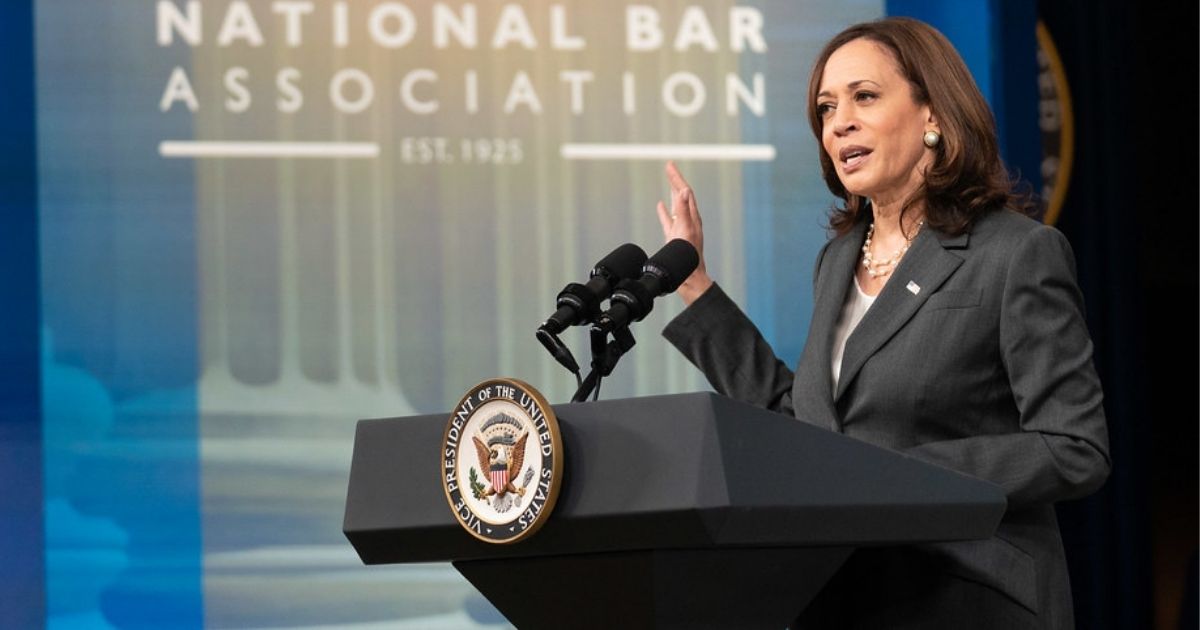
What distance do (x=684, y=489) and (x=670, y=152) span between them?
99.6 inches

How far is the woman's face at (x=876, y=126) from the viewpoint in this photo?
1.89m

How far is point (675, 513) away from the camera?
121 centimetres

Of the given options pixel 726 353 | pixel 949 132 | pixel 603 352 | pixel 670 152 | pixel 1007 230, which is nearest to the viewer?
pixel 603 352

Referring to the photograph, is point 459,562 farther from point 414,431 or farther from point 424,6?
point 424,6

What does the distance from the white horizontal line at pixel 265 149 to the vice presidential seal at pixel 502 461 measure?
7.67 feet

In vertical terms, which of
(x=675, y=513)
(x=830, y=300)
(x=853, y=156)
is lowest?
(x=675, y=513)

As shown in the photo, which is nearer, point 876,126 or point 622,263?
point 622,263

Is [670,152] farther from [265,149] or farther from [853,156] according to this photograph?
[853,156]

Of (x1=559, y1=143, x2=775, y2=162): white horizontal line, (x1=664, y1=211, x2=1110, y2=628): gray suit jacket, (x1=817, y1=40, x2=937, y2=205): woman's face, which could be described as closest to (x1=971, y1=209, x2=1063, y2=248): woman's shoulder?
(x1=664, y1=211, x2=1110, y2=628): gray suit jacket

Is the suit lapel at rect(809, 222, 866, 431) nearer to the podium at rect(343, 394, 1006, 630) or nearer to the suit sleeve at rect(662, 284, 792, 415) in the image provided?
the suit sleeve at rect(662, 284, 792, 415)

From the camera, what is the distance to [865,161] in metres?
1.90

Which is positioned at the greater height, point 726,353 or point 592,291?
point 592,291

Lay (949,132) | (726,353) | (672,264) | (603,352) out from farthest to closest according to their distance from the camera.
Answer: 1. (726,353)
2. (949,132)
3. (672,264)
4. (603,352)

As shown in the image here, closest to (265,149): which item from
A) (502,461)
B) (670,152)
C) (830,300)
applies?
(670,152)
